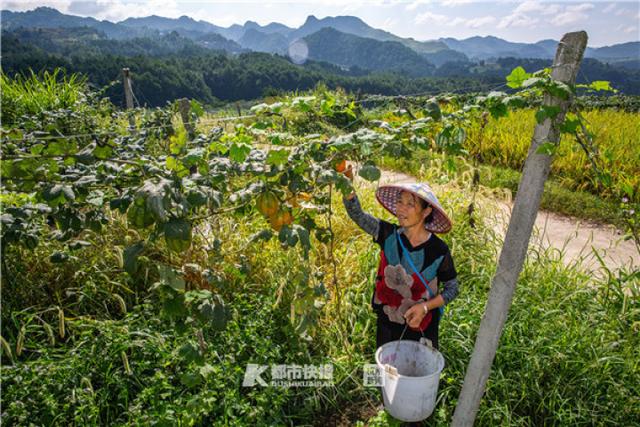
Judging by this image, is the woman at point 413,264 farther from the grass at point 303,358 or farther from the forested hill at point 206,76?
the forested hill at point 206,76

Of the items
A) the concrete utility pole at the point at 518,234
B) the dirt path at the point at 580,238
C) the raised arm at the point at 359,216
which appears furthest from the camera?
the dirt path at the point at 580,238

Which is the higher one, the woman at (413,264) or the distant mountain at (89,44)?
the distant mountain at (89,44)

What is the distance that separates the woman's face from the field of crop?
0.25m

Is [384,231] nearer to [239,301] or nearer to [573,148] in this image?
[239,301]

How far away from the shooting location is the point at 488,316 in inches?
64.4

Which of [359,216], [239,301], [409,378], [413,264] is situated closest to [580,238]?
[413,264]

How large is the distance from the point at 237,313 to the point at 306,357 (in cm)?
48

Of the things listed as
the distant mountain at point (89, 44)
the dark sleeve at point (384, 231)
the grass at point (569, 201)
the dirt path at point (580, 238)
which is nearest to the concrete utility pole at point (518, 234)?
the dark sleeve at point (384, 231)

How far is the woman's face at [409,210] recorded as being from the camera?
6.15 ft

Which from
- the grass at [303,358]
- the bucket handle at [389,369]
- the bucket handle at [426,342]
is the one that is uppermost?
the bucket handle at [426,342]

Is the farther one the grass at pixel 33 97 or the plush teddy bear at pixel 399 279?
the grass at pixel 33 97

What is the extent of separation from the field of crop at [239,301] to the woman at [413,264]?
0.26 m

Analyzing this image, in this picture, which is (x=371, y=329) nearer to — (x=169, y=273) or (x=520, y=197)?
(x=520, y=197)

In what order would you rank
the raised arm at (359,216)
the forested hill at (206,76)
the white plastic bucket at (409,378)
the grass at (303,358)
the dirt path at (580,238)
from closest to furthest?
the white plastic bucket at (409,378)
the grass at (303,358)
the raised arm at (359,216)
the dirt path at (580,238)
the forested hill at (206,76)
